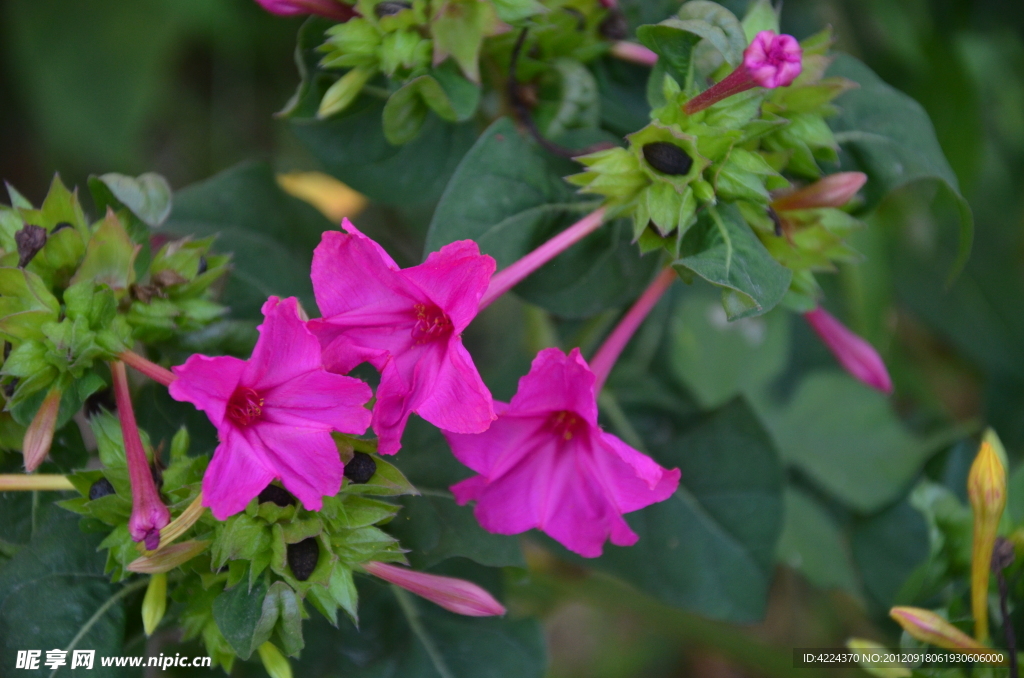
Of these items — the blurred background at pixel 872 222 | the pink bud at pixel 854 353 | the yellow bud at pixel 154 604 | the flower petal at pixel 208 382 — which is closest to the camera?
the flower petal at pixel 208 382

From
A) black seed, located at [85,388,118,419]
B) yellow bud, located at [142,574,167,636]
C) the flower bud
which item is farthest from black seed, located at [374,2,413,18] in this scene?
the flower bud

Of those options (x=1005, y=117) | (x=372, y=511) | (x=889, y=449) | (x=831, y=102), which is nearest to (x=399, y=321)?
(x=372, y=511)

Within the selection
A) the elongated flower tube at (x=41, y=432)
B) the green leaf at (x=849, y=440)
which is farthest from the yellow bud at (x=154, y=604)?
the green leaf at (x=849, y=440)

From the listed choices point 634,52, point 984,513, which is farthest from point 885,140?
point 984,513

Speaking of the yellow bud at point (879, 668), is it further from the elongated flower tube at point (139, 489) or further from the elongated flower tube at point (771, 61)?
the elongated flower tube at point (139, 489)

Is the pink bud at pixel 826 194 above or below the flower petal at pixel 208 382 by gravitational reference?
above

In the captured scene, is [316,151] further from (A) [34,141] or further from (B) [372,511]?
(A) [34,141]

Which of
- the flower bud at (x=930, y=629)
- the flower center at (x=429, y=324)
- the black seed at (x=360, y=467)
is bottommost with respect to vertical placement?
the flower bud at (x=930, y=629)
